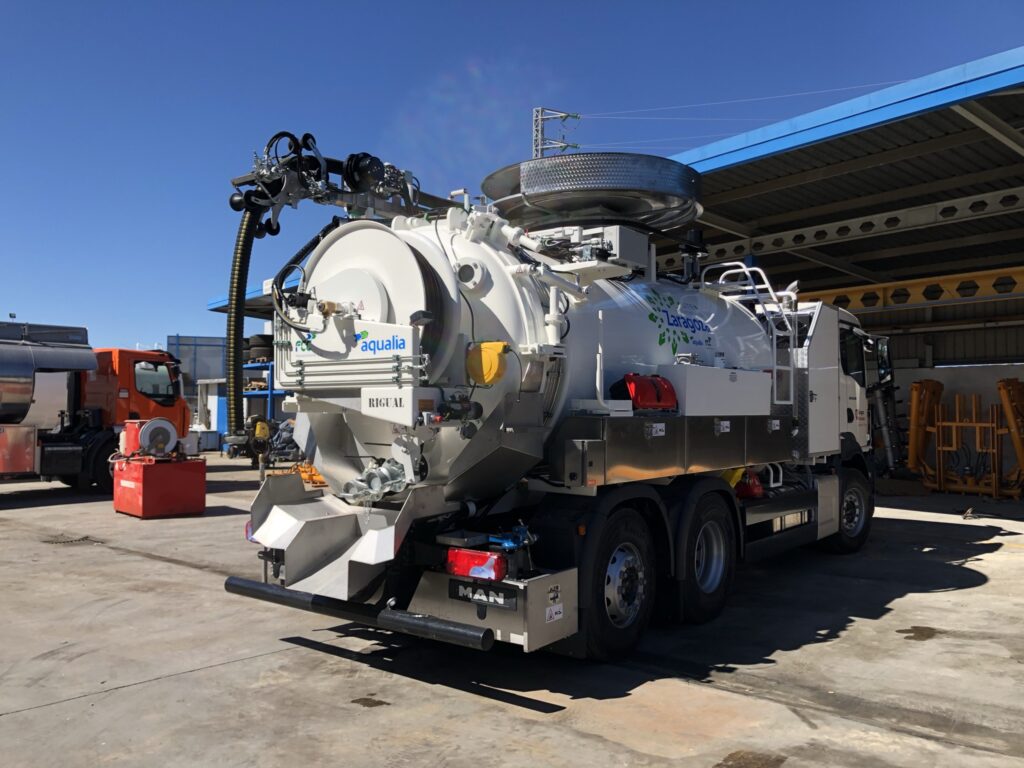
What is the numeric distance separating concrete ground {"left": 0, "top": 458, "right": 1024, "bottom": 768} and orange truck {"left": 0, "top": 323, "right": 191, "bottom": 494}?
7893 millimetres

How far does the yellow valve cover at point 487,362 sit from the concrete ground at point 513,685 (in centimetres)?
200

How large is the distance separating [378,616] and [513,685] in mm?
991

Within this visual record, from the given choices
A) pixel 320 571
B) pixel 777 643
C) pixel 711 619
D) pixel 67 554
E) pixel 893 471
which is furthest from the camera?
pixel 893 471

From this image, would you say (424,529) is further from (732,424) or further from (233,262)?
(732,424)

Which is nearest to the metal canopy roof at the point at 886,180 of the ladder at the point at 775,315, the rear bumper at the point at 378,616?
the ladder at the point at 775,315

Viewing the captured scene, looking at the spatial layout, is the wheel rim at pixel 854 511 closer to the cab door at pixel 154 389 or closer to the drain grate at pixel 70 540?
the drain grate at pixel 70 540

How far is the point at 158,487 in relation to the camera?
44.4ft

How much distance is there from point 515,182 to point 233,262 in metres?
2.65

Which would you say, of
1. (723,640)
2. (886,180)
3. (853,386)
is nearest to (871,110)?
(886,180)

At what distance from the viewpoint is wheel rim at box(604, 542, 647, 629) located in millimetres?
5750

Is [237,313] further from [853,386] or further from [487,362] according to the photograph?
[853,386]

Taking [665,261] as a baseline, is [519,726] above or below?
below

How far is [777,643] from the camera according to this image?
6.30 m

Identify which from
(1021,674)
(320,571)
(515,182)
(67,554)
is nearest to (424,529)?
(320,571)
